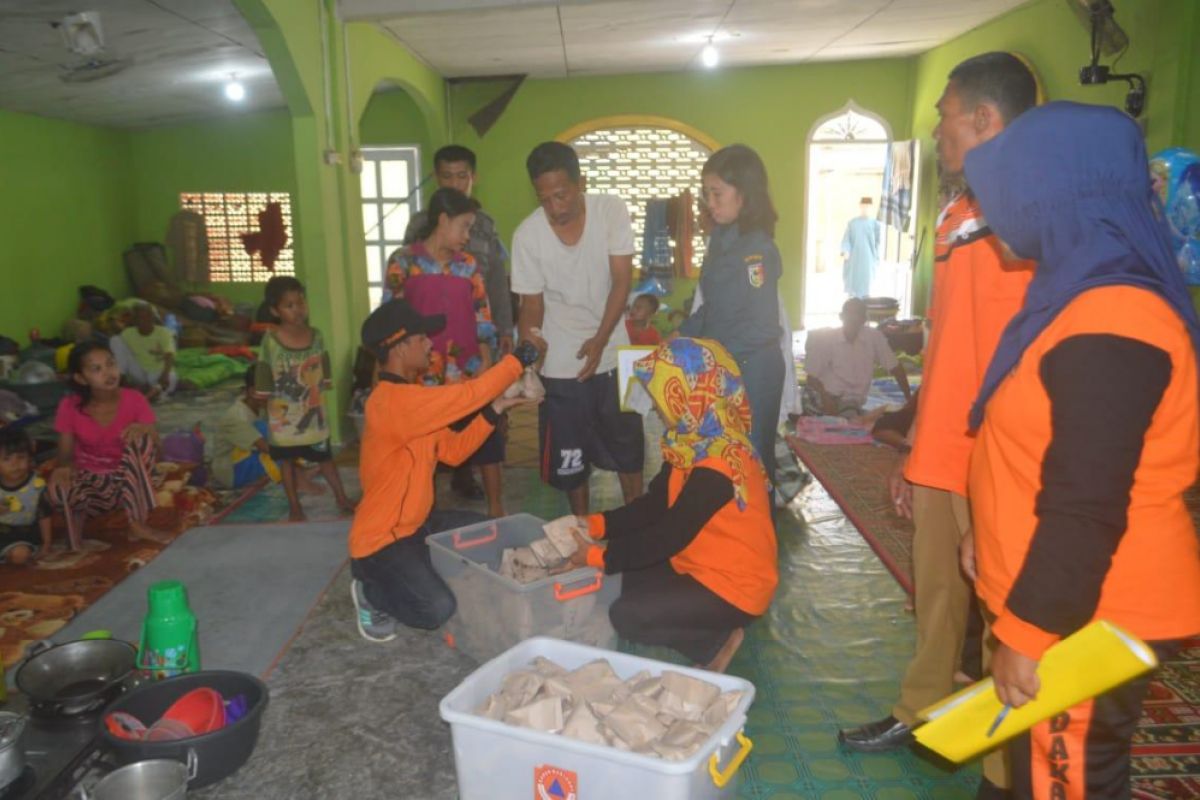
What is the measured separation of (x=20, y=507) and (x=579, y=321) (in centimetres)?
255

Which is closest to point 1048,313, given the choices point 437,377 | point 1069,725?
point 1069,725

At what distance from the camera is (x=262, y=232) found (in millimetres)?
10602

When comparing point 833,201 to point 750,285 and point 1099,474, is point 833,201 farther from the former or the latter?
point 1099,474

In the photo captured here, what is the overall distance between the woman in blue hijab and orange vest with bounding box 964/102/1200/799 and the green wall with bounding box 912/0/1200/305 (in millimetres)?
4548

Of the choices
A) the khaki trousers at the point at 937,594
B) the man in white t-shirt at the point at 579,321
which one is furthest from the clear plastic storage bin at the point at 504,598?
the khaki trousers at the point at 937,594

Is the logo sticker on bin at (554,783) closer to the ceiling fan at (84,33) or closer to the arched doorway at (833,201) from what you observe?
the ceiling fan at (84,33)

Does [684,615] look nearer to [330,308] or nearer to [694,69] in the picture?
[330,308]

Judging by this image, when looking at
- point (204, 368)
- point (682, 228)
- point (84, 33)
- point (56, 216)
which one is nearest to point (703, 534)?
point (84, 33)

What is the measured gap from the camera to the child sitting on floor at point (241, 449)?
15.4ft

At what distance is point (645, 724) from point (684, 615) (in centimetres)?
68

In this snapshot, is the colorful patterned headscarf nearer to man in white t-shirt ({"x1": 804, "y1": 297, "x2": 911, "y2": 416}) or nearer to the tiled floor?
the tiled floor

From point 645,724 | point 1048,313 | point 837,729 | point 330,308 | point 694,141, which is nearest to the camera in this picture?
point 1048,313

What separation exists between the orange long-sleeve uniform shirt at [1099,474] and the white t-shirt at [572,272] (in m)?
2.22

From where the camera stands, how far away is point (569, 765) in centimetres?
172
